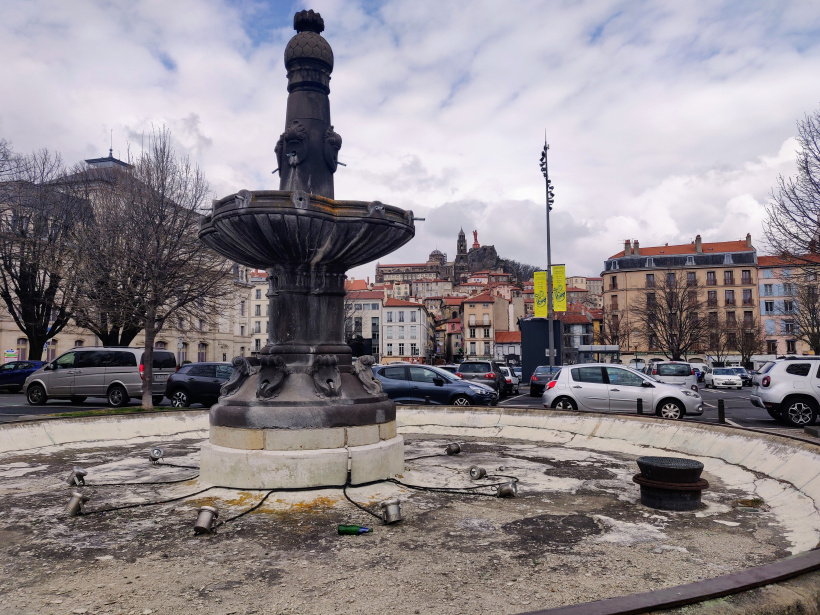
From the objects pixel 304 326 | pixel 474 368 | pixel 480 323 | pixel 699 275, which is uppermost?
pixel 699 275

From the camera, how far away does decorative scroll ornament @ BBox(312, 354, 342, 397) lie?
243 inches

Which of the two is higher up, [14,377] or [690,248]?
[690,248]

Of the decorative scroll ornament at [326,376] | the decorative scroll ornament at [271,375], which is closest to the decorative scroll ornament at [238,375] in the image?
the decorative scroll ornament at [271,375]

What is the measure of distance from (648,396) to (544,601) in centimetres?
1154

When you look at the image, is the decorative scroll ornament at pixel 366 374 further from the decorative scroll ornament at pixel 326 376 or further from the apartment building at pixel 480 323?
the apartment building at pixel 480 323

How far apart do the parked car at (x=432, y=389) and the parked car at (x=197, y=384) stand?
5.24 m

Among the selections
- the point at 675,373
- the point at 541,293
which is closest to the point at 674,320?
the point at 541,293

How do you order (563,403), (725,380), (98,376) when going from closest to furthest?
(563,403), (98,376), (725,380)

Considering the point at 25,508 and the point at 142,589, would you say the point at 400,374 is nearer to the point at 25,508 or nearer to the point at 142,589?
the point at 25,508

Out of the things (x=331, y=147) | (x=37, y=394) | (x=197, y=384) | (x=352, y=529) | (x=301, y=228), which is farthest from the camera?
(x=37, y=394)

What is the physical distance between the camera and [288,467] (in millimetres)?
5668

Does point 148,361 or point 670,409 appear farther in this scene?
point 148,361

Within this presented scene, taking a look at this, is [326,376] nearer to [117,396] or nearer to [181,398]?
[181,398]

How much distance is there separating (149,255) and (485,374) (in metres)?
13.5
